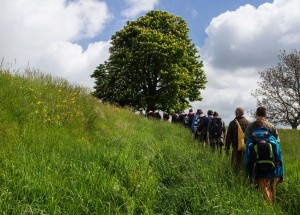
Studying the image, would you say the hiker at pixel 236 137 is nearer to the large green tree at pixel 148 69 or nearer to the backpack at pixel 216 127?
the backpack at pixel 216 127

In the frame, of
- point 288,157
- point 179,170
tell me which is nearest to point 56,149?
point 179,170

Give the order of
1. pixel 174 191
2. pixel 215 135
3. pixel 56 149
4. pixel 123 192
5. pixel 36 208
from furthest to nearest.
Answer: pixel 215 135, pixel 56 149, pixel 174 191, pixel 123 192, pixel 36 208

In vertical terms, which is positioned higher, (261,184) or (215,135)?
(215,135)

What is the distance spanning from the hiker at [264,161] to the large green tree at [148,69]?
2572 centimetres

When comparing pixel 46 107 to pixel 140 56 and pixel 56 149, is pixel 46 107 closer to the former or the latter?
pixel 56 149

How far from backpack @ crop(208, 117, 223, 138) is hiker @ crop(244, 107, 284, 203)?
188 inches

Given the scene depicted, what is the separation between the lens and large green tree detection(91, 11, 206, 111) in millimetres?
32844

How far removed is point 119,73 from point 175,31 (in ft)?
25.3

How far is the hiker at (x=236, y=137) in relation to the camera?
869cm

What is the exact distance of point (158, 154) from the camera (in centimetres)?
887

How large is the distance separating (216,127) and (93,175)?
21.9 ft

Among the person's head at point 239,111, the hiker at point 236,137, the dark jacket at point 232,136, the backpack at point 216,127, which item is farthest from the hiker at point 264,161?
the backpack at point 216,127

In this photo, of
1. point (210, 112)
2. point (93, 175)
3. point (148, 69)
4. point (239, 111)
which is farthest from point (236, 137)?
point (148, 69)

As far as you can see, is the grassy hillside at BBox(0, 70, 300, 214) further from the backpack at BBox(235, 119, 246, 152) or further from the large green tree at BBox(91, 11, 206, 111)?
the large green tree at BBox(91, 11, 206, 111)
